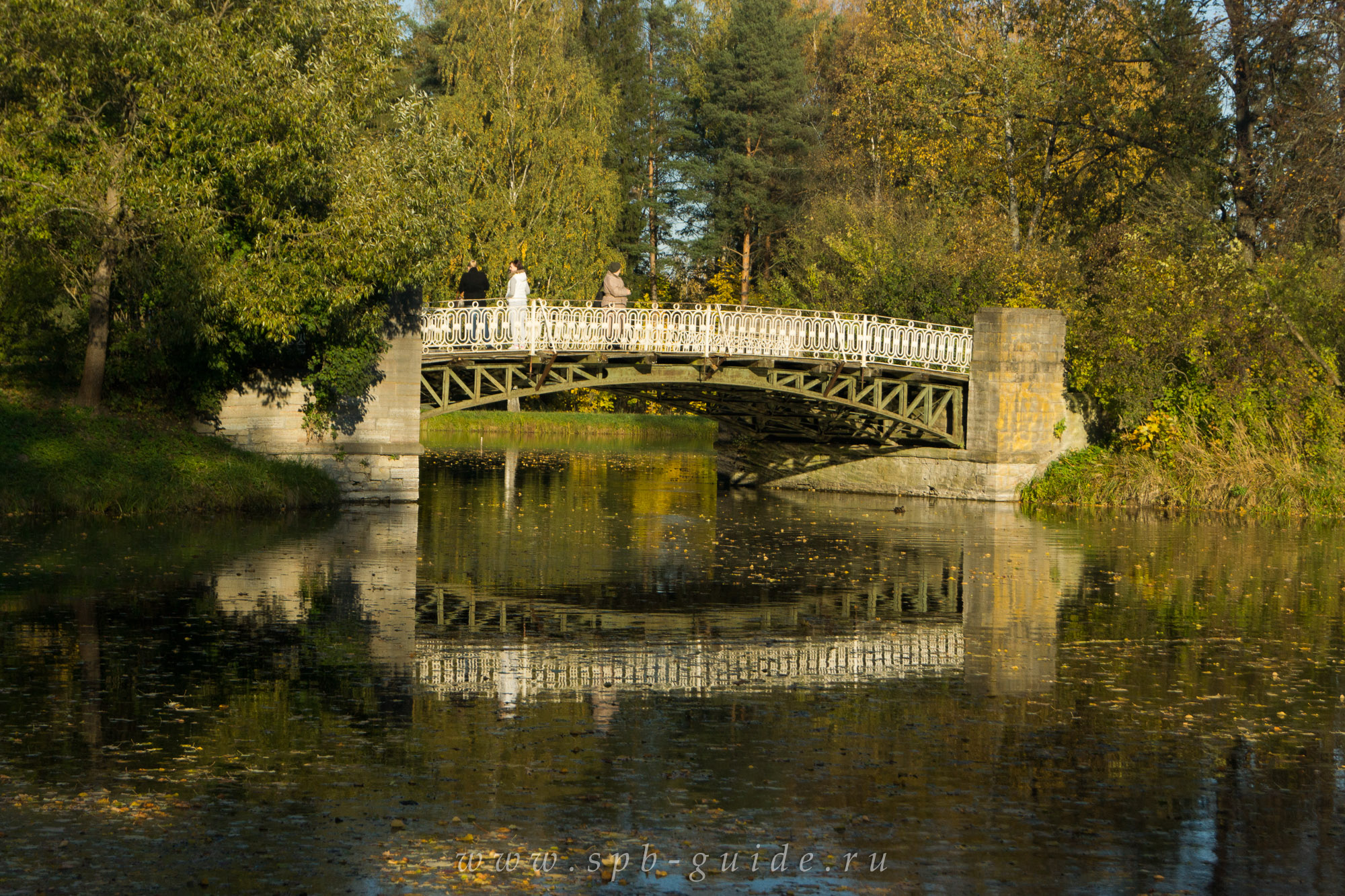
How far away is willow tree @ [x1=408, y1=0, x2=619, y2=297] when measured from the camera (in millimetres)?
46406

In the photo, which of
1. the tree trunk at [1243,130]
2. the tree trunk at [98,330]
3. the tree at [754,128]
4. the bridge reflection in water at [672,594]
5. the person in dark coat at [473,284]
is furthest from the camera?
the tree at [754,128]

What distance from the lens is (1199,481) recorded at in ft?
96.4

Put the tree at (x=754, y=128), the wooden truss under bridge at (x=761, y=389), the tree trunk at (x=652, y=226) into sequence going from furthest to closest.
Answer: the tree trunk at (x=652, y=226)
the tree at (x=754, y=128)
the wooden truss under bridge at (x=761, y=389)

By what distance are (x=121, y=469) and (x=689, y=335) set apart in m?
10.8

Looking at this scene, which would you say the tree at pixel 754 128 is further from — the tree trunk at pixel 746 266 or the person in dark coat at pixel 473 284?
the person in dark coat at pixel 473 284

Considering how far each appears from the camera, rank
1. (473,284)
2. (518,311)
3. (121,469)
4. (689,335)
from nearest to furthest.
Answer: (121,469)
(518,311)
(473,284)
(689,335)

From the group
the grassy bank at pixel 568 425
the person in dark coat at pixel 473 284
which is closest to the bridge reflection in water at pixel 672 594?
the person in dark coat at pixel 473 284

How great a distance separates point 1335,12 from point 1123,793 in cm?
2593

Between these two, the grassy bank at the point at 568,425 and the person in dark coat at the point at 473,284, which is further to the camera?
the grassy bank at the point at 568,425

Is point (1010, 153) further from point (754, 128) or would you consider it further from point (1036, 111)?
point (754, 128)

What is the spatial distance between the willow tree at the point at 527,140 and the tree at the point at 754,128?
10.8 meters

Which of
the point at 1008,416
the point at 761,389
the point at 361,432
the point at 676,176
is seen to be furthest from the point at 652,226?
the point at 361,432

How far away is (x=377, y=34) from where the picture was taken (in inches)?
982

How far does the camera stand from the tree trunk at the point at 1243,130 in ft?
103
